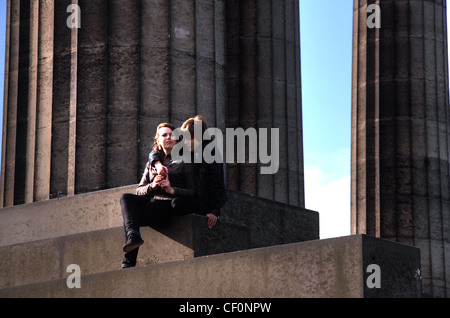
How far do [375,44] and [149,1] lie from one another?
19970 mm

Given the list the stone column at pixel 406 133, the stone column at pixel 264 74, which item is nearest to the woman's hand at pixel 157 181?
the stone column at pixel 264 74

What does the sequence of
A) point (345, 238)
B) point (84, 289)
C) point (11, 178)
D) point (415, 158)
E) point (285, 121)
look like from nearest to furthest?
point (345, 238) → point (84, 289) → point (11, 178) → point (285, 121) → point (415, 158)

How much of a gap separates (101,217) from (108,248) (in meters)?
1.76

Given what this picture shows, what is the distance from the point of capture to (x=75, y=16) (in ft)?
77.0

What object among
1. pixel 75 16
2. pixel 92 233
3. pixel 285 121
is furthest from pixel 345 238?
pixel 285 121

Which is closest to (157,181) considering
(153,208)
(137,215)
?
(153,208)

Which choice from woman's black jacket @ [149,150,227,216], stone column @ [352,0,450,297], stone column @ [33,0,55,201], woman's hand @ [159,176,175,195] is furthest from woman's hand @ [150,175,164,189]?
stone column @ [352,0,450,297]

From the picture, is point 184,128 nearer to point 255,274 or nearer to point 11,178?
point 255,274

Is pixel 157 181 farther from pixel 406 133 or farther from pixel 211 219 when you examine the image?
pixel 406 133

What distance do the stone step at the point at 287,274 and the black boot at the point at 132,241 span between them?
2.10ft

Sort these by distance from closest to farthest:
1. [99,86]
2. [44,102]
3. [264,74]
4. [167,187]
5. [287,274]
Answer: [287,274] < [167,187] < [99,86] < [44,102] < [264,74]

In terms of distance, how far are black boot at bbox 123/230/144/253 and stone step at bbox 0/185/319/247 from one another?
256cm

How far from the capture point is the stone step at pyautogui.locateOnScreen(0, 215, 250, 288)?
18.9 m

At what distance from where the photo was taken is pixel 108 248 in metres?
19.8
